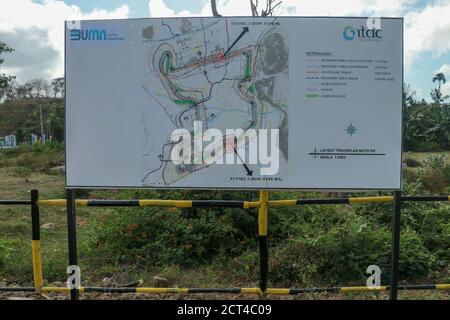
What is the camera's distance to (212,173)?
396 cm

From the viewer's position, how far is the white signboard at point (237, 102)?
3850 mm

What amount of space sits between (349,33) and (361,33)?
10 centimetres

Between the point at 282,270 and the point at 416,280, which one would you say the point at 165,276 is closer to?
the point at 282,270

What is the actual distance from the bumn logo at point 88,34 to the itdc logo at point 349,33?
2.11m

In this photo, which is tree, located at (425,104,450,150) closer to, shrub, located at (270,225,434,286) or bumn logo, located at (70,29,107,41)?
shrub, located at (270,225,434,286)

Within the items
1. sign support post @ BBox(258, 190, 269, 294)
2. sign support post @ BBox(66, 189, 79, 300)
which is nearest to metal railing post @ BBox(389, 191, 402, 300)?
sign support post @ BBox(258, 190, 269, 294)

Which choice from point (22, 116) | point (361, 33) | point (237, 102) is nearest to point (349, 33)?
point (361, 33)

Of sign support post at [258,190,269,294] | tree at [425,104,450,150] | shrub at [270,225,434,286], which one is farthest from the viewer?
tree at [425,104,450,150]

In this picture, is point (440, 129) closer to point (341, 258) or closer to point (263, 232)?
point (341, 258)

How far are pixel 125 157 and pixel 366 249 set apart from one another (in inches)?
119

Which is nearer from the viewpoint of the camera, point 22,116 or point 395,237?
point 395,237

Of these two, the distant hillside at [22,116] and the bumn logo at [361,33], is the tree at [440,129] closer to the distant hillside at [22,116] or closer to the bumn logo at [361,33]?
the bumn logo at [361,33]

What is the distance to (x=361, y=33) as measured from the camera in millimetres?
3824

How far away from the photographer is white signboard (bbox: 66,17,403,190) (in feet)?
12.6
